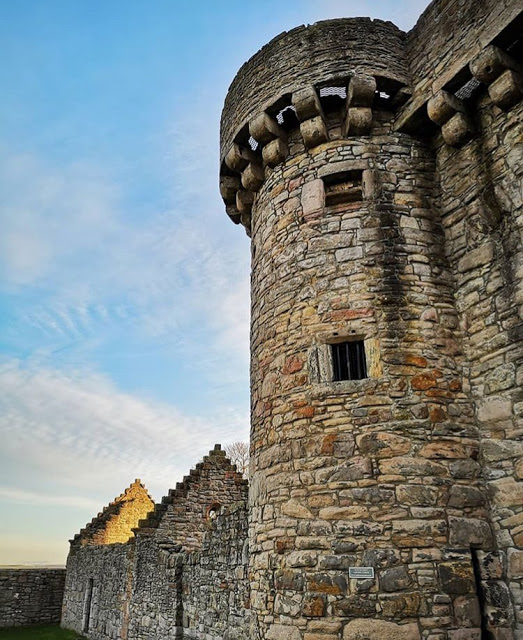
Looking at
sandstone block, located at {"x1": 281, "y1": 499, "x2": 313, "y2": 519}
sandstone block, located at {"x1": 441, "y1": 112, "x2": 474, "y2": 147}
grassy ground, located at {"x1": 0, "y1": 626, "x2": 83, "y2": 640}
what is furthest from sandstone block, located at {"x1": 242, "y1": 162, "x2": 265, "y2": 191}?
grassy ground, located at {"x1": 0, "y1": 626, "x2": 83, "y2": 640}

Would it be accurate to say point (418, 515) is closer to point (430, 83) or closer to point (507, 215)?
point (507, 215)

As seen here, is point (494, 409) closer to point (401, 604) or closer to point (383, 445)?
point (383, 445)

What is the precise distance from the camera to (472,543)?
5.07 metres

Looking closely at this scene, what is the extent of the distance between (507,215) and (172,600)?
8.91 metres

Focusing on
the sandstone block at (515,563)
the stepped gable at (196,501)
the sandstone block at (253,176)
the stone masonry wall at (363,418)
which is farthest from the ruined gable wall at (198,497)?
the sandstone block at (515,563)

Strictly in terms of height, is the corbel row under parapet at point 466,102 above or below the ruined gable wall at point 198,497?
above

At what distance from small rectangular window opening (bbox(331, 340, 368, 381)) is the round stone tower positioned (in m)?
0.02

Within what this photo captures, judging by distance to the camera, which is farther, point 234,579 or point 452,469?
point 234,579

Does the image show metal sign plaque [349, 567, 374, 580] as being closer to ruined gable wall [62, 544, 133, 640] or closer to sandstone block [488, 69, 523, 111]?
sandstone block [488, 69, 523, 111]

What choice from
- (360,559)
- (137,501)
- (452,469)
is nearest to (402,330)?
(452,469)

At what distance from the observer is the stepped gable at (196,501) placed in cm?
1416

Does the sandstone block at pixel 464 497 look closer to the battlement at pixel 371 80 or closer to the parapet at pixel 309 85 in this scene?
the battlement at pixel 371 80

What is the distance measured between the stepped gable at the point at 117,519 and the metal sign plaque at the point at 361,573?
16.9 metres

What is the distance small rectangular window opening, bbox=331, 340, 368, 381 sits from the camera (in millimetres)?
5883
